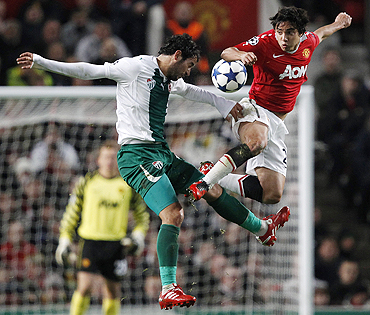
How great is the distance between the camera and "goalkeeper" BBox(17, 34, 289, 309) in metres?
4.40

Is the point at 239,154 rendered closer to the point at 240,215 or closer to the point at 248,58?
the point at 240,215

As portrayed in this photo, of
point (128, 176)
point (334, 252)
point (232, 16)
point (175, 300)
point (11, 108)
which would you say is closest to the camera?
point (175, 300)

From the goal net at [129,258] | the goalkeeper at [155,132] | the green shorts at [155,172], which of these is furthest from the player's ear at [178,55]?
the goal net at [129,258]

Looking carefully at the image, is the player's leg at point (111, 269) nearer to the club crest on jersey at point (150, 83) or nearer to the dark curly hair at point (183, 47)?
the club crest on jersey at point (150, 83)

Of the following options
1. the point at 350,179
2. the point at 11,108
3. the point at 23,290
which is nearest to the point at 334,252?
the point at 350,179

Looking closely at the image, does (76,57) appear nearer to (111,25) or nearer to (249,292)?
(111,25)

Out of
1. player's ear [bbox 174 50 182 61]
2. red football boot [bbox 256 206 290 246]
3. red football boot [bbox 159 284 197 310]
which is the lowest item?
red football boot [bbox 159 284 197 310]

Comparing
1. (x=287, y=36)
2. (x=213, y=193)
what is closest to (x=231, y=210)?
(x=213, y=193)

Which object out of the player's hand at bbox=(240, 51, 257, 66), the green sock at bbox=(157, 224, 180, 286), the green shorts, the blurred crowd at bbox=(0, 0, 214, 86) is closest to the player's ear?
the player's hand at bbox=(240, 51, 257, 66)

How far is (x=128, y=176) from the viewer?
4652 mm

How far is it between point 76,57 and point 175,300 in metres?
5.64

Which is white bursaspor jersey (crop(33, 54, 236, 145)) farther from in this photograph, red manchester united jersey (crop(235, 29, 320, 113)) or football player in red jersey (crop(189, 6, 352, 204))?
red manchester united jersey (crop(235, 29, 320, 113))

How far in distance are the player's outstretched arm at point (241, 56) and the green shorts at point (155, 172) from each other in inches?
32.5

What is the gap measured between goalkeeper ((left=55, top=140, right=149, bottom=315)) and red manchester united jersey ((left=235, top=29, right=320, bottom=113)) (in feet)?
7.79
